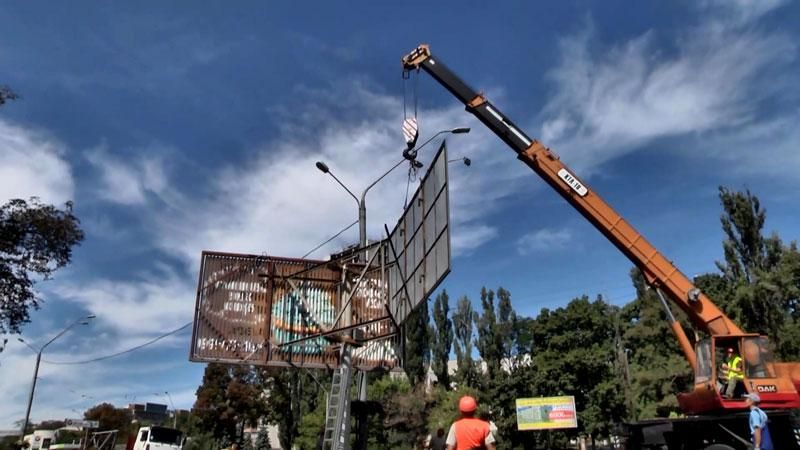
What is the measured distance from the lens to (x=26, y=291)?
16141mm

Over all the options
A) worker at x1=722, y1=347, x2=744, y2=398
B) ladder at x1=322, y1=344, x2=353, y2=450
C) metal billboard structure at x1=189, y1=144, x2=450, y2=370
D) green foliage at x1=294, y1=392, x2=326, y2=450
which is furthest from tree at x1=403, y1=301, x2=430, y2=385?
worker at x1=722, y1=347, x2=744, y2=398

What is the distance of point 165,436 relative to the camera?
26.8 meters

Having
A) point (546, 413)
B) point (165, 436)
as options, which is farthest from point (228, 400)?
point (546, 413)

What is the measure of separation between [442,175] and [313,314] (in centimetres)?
720

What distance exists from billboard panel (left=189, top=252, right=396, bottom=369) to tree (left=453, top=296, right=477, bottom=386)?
112 feet

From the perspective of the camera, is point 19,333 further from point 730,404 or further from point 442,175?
point 730,404

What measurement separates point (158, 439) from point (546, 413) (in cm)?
2687

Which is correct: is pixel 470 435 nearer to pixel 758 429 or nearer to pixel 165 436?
pixel 758 429

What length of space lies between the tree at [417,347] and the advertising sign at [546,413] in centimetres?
1085

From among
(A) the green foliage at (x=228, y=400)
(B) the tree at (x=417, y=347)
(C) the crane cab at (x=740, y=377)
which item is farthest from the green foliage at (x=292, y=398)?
(C) the crane cab at (x=740, y=377)

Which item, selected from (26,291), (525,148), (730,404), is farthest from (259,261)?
(730,404)

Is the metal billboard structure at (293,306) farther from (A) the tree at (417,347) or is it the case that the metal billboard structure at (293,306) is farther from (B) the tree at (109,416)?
(B) the tree at (109,416)

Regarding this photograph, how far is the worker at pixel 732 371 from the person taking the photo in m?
12.6

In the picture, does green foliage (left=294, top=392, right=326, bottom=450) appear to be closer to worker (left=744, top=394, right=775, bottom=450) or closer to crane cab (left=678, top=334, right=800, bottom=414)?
crane cab (left=678, top=334, right=800, bottom=414)
